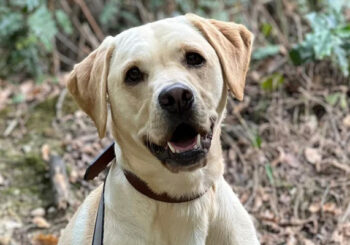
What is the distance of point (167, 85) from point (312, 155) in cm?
273

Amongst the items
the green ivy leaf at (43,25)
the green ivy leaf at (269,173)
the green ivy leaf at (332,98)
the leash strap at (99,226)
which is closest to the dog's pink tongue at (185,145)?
the leash strap at (99,226)

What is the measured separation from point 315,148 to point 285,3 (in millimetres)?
2296

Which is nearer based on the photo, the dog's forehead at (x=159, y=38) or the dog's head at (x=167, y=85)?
the dog's head at (x=167, y=85)

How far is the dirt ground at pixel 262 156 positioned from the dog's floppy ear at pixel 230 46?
1727mm

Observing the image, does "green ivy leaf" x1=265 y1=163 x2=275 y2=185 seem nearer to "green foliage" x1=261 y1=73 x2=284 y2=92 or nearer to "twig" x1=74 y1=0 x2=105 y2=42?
"green foliage" x1=261 y1=73 x2=284 y2=92

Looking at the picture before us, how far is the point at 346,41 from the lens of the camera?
547cm

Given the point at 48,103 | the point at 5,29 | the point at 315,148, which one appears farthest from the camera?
the point at 5,29

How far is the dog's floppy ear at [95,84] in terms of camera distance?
2980 mm

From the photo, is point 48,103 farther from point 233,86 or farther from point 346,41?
point 233,86

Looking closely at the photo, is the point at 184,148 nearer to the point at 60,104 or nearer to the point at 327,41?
the point at 327,41

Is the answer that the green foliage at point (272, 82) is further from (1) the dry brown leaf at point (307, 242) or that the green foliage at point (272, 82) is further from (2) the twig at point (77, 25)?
(2) the twig at point (77, 25)

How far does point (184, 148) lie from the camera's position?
9.00 feet

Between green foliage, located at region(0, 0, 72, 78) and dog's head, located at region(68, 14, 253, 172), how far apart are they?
3.52m

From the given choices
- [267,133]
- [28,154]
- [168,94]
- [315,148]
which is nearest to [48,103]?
[28,154]
